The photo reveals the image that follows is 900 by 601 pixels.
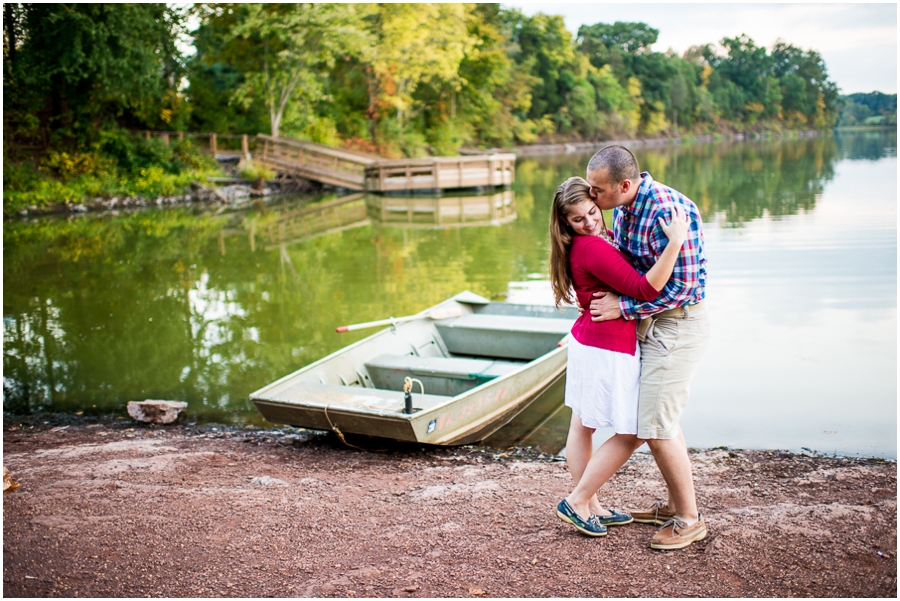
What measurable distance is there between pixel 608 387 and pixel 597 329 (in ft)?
0.80

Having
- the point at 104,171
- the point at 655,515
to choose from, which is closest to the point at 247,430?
the point at 655,515

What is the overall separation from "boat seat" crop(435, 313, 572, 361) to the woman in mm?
3900

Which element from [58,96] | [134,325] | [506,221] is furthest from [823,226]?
[58,96]

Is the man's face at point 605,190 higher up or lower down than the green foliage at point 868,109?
lower down

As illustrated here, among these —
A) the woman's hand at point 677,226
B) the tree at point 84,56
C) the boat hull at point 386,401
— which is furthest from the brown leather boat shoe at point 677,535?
the tree at point 84,56

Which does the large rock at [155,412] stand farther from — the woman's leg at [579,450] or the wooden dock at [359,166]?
the wooden dock at [359,166]

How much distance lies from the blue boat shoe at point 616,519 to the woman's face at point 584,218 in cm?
132

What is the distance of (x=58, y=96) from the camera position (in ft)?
80.5

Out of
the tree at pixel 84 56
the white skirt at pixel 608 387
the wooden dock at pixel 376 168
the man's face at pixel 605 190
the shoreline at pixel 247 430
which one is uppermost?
the tree at pixel 84 56

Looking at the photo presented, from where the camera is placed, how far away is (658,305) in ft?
10.1

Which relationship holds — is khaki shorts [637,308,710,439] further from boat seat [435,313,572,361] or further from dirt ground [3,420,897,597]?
boat seat [435,313,572,361]

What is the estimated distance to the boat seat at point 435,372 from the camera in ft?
20.6

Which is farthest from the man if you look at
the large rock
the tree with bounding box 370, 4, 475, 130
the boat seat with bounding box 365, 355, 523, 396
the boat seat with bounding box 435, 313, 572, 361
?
the tree with bounding box 370, 4, 475, 130

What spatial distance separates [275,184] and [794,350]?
2356cm
